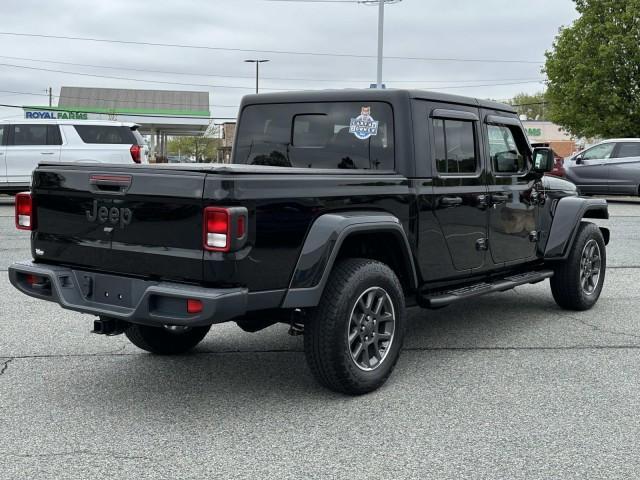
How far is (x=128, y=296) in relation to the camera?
4.24 metres

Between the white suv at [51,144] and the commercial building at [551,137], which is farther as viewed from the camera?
the commercial building at [551,137]

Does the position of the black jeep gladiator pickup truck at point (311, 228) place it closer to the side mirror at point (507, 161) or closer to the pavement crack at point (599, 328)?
the side mirror at point (507, 161)

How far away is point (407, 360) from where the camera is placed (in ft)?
18.0

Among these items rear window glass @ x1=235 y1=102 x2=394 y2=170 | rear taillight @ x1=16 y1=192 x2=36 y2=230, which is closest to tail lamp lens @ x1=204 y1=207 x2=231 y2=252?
rear taillight @ x1=16 y1=192 x2=36 y2=230

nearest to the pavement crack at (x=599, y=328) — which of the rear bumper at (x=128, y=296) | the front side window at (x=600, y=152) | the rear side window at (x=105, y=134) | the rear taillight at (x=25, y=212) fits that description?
the rear bumper at (x=128, y=296)

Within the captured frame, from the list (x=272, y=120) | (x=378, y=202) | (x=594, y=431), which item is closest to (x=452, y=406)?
(x=594, y=431)

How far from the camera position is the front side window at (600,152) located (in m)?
20.9

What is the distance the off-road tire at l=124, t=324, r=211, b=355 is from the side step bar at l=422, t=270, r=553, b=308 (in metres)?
1.54

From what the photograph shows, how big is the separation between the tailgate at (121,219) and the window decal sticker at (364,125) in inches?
67.0

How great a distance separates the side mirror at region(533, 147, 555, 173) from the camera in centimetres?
646

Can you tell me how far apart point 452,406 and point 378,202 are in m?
1.27

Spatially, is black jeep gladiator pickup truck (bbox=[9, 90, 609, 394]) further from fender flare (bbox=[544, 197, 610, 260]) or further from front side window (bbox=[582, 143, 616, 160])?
front side window (bbox=[582, 143, 616, 160])

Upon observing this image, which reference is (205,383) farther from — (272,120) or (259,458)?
(272,120)

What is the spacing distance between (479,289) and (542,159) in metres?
1.43
